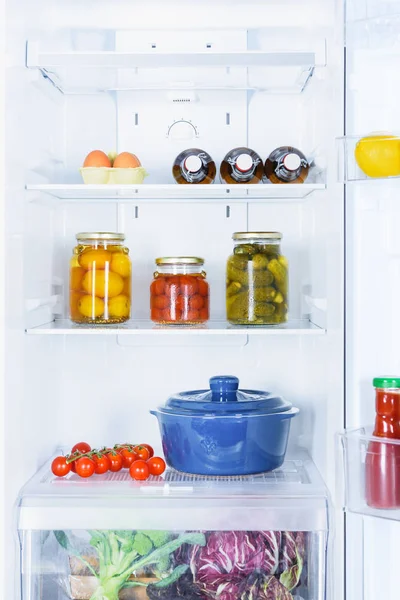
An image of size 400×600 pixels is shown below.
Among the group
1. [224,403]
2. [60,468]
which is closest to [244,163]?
[224,403]

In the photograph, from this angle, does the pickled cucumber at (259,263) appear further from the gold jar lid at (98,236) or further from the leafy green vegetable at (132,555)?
the leafy green vegetable at (132,555)

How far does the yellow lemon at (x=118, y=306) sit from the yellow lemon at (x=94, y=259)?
3.4 inches

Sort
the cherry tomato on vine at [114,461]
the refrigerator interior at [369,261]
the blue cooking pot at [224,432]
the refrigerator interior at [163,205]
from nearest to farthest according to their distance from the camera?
the refrigerator interior at [369,261] < the blue cooking pot at [224,432] < the cherry tomato on vine at [114,461] < the refrigerator interior at [163,205]

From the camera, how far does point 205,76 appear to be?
204 cm

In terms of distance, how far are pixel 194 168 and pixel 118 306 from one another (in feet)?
1.25

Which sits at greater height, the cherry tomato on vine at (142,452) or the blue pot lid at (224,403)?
the blue pot lid at (224,403)

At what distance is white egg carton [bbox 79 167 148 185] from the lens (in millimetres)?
1893

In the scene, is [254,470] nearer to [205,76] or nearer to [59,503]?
[59,503]

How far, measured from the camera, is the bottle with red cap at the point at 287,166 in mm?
1872

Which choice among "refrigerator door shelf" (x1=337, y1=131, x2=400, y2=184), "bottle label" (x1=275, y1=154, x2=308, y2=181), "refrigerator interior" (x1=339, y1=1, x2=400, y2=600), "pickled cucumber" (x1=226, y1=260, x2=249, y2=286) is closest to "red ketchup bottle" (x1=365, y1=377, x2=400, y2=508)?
"refrigerator interior" (x1=339, y1=1, x2=400, y2=600)

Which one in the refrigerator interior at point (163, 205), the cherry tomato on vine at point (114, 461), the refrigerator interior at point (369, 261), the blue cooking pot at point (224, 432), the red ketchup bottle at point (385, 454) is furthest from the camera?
the refrigerator interior at point (163, 205)

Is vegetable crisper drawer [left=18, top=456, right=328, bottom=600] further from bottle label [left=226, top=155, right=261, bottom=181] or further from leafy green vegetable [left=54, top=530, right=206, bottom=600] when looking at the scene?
bottle label [left=226, top=155, right=261, bottom=181]

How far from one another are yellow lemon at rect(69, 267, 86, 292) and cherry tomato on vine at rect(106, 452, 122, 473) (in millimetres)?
407

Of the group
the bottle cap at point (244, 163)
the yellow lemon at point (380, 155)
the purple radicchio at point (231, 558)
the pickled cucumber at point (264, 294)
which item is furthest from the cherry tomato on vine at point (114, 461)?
the yellow lemon at point (380, 155)
